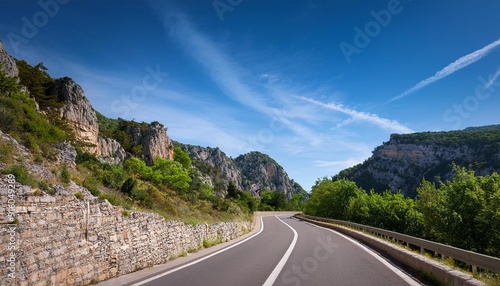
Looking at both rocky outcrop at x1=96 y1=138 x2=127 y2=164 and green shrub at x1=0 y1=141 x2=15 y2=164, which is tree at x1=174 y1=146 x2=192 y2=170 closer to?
rocky outcrop at x1=96 y1=138 x2=127 y2=164

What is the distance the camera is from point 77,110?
52594 millimetres

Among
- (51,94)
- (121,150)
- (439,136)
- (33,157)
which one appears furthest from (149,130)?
(439,136)

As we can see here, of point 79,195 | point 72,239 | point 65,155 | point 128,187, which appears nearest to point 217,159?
point 128,187

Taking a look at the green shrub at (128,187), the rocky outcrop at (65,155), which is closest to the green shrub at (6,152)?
the rocky outcrop at (65,155)

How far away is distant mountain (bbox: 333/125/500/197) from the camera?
101m

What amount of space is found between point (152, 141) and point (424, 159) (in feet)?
330

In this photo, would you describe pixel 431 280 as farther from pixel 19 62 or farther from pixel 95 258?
pixel 19 62

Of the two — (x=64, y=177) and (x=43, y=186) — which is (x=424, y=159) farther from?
(x=43, y=186)

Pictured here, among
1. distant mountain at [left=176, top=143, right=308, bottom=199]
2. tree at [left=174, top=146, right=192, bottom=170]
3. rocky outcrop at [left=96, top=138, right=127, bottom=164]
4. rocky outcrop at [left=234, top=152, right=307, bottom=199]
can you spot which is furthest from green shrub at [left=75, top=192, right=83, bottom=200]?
rocky outcrop at [left=234, top=152, right=307, bottom=199]

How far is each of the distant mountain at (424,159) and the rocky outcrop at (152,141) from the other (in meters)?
55.1

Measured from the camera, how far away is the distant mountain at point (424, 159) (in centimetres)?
10119

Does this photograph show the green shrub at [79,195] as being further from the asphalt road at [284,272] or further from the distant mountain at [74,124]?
the distant mountain at [74,124]

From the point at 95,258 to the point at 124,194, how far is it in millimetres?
5009

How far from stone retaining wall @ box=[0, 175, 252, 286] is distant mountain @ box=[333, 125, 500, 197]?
10074 cm
